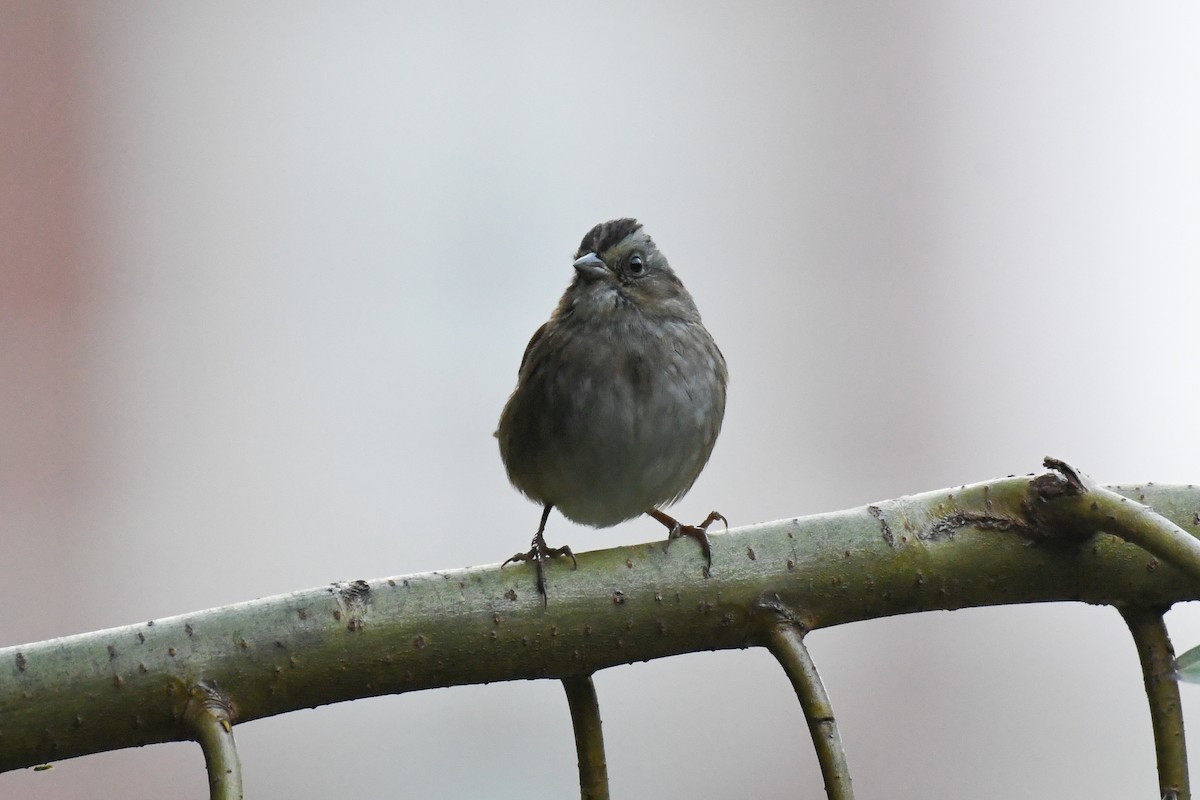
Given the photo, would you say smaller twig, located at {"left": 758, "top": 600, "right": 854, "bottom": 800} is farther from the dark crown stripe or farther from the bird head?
the dark crown stripe

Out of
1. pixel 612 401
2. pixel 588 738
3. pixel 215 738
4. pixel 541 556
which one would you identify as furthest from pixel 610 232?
pixel 215 738

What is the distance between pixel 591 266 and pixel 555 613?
3.77 ft

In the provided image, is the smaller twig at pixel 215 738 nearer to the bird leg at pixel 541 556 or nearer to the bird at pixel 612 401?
the bird leg at pixel 541 556

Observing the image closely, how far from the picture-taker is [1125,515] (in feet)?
4.43

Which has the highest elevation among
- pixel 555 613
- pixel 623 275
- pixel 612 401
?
pixel 623 275

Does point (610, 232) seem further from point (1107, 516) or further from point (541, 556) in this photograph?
point (1107, 516)

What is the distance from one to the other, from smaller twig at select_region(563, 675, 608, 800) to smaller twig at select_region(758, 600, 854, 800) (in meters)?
0.24

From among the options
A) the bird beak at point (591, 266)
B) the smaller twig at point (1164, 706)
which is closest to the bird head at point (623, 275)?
the bird beak at point (591, 266)

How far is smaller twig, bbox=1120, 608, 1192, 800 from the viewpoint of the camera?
1352mm

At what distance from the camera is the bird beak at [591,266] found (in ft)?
8.38

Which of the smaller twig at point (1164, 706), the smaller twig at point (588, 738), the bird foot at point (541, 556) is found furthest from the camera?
the bird foot at point (541, 556)

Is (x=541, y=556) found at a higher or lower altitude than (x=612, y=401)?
lower

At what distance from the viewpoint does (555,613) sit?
1.56 m

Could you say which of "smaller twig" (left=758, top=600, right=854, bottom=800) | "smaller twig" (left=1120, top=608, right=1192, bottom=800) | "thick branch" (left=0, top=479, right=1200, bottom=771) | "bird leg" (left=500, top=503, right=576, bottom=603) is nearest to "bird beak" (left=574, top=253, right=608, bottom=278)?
"bird leg" (left=500, top=503, right=576, bottom=603)
